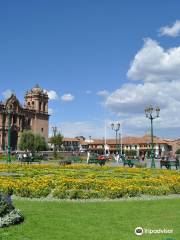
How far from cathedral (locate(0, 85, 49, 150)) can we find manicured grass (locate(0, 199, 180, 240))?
9783 cm

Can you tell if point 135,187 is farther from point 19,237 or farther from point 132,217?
point 19,237

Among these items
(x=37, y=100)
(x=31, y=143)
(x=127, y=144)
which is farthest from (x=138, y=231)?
(x=127, y=144)

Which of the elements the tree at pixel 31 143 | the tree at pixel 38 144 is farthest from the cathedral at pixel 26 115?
the tree at pixel 38 144

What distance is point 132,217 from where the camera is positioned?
9328mm

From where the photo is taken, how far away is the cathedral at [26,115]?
11046 cm

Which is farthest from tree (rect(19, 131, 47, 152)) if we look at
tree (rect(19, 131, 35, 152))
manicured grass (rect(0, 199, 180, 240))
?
manicured grass (rect(0, 199, 180, 240))

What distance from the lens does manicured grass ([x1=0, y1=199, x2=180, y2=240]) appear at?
751 centimetres

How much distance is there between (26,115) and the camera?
12100cm

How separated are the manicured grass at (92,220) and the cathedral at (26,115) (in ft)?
321

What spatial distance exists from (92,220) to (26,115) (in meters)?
114

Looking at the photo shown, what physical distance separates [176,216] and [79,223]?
95.4 inches

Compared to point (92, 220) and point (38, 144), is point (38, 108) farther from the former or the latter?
point (92, 220)

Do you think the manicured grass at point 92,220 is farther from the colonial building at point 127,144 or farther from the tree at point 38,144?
the colonial building at point 127,144

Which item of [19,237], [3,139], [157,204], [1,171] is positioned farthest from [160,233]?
[3,139]
